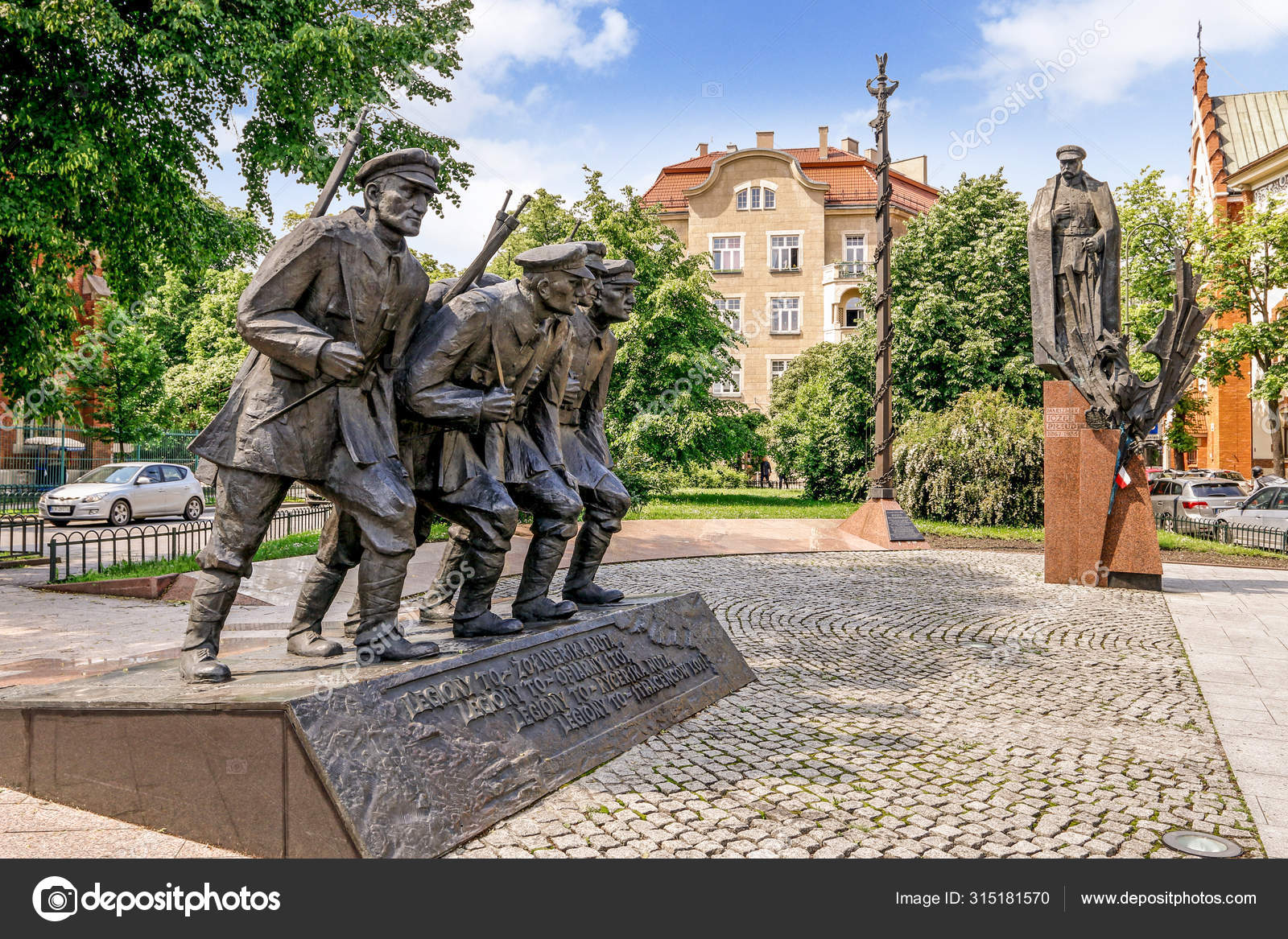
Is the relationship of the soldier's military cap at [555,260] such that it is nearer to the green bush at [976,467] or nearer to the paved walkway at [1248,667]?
the paved walkway at [1248,667]

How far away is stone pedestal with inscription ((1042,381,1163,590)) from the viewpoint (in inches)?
444

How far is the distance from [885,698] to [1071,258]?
7.92 m

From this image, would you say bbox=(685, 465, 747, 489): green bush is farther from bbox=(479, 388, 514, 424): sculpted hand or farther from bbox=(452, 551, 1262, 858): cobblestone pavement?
bbox=(479, 388, 514, 424): sculpted hand

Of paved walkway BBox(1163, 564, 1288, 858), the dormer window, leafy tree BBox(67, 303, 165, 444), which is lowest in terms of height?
paved walkway BBox(1163, 564, 1288, 858)

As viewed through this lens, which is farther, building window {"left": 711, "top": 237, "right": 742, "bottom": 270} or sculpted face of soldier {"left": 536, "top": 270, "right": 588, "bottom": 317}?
building window {"left": 711, "top": 237, "right": 742, "bottom": 270}

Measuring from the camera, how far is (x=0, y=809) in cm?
374

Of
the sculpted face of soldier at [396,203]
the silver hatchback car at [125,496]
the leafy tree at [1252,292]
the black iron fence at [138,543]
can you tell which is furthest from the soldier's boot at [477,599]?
the leafy tree at [1252,292]

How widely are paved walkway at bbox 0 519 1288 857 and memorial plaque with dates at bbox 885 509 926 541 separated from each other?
3462mm

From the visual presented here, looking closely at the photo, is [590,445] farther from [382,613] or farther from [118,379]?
[118,379]

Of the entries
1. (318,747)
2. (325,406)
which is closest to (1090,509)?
(325,406)

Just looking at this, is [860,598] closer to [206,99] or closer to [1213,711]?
[1213,711]

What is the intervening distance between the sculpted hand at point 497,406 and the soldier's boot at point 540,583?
988mm

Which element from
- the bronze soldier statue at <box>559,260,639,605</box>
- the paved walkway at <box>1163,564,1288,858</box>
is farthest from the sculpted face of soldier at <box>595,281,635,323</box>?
the paved walkway at <box>1163,564,1288,858</box>

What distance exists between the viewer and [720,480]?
37.8m
